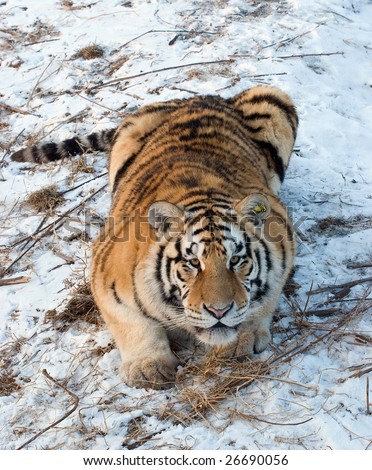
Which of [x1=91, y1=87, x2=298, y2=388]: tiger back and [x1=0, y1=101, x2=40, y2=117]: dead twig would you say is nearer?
[x1=91, y1=87, x2=298, y2=388]: tiger back

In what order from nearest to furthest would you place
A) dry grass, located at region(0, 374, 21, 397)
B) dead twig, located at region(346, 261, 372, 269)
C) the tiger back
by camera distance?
the tiger back < dry grass, located at region(0, 374, 21, 397) < dead twig, located at region(346, 261, 372, 269)

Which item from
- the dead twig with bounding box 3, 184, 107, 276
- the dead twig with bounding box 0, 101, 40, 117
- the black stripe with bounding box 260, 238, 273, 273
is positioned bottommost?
the dead twig with bounding box 3, 184, 107, 276

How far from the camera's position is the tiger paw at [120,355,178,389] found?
3.25 meters

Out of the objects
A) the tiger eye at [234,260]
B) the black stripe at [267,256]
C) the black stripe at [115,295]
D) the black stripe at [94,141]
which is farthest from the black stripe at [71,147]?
the tiger eye at [234,260]

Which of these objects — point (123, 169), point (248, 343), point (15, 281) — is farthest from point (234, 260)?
point (15, 281)

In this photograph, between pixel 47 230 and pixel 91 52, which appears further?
pixel 91 52

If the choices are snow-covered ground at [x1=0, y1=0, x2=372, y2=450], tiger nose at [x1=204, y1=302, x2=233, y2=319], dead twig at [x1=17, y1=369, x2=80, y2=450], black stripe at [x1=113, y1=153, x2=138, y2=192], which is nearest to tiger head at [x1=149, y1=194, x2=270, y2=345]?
tiger nose at [x1=204, y1=302, x2=233, y2=319]

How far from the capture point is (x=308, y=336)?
344 centimetres

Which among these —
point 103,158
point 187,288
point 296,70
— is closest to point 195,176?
point 187,288

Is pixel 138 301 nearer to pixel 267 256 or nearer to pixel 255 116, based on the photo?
pixel 267 256

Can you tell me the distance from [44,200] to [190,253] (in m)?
2.29

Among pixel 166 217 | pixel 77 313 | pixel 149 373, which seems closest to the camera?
pixel 166 217

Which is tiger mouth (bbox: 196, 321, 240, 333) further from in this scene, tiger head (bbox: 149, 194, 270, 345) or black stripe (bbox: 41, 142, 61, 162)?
black stripe (bbox: 41, 142, 61, 162)

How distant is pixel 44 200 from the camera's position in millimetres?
4980
